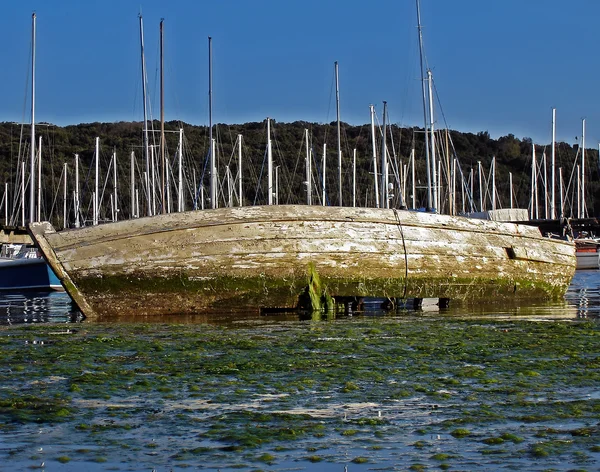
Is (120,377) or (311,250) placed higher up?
(311,250)

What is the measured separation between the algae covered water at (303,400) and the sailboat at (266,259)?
10.1 ft

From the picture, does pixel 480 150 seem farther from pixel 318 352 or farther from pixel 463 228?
pixel 318 352

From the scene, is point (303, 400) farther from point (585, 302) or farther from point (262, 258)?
point (585, 302)

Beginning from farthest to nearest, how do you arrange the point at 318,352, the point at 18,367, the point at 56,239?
the point at 56,239 → the point at 318,352 → the point at 18,367

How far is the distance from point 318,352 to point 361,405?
8.70 feet

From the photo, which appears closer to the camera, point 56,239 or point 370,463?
point 370,463

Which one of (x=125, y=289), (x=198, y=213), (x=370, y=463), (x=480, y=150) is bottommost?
(x=370, y=463)

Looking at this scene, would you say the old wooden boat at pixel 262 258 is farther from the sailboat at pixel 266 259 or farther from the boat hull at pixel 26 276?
the boat hull at pixel 26 276

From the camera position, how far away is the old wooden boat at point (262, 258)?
45.0 ft

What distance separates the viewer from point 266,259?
1429 centimetres

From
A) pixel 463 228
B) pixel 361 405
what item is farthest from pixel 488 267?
pixel 361 405

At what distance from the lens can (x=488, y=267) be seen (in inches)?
642

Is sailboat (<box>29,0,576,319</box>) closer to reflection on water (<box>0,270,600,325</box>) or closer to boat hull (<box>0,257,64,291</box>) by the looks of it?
reflection on water (<box>0,270,600,325</box>)

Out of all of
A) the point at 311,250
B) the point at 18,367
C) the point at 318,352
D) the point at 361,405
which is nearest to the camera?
the point at 361,405
